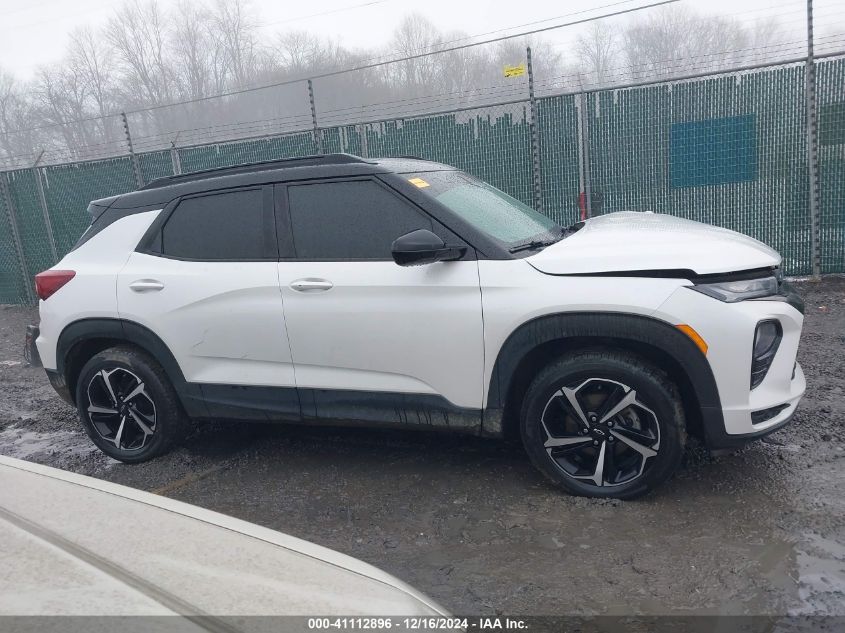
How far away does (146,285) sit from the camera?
4297 millimetres

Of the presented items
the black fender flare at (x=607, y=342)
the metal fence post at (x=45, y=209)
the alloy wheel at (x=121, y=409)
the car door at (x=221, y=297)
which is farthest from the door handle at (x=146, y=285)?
the metal fence post at (x=45, y=209)

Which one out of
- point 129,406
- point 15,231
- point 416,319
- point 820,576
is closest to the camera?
point 820,576

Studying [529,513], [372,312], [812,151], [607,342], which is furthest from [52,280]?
[812,151]

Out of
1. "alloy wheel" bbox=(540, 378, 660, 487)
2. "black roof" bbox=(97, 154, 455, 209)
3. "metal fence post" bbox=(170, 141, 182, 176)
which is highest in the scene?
"metal fence post" bbox=(170, 141, 182, 176)

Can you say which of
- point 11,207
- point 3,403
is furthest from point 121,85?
point 3,403

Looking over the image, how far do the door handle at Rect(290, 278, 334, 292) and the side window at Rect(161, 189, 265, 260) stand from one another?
1.12 ft

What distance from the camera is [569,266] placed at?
11.4ft

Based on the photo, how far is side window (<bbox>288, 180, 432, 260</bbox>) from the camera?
386 centimetres

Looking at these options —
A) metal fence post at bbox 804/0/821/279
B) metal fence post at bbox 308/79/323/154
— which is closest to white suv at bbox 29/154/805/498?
metal fence post at bbox 804/0/821/279

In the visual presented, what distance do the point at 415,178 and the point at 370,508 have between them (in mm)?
1848

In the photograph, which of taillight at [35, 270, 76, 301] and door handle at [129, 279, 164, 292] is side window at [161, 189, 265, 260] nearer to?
door handle at [129, 279, 164, 292]

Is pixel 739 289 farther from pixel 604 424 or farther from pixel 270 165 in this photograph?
pixel 270 165

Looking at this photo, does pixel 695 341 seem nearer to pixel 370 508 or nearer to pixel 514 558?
pixel 514 558

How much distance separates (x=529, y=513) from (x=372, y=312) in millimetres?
1308
